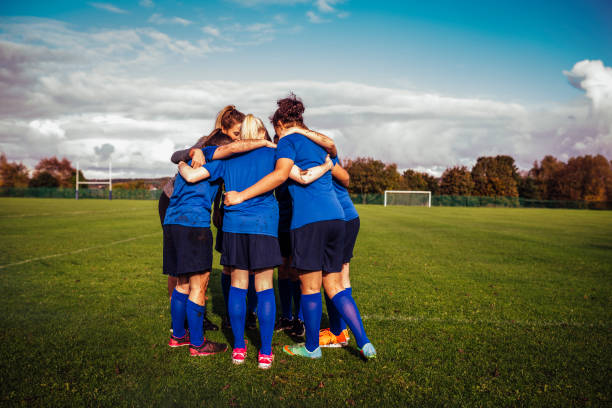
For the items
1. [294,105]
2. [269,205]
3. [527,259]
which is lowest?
[527,259]

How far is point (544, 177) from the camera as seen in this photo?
289ft

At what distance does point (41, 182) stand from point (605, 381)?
299 ft

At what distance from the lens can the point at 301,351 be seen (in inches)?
149

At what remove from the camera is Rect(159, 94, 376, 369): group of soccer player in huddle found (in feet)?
11.2

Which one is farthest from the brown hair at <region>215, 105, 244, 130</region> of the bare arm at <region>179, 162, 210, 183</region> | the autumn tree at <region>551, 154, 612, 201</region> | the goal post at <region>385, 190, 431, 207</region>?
the autumn tree at <region>551, 154, 612, 201</region>

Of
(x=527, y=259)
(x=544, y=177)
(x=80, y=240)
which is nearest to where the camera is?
(x=527, y=259)

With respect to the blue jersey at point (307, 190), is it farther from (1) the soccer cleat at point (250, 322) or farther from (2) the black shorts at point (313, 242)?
(1) the soccer cleat at point (250, 322)

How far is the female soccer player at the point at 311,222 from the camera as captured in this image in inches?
134

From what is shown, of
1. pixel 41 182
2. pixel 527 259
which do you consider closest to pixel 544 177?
pixel 527 259

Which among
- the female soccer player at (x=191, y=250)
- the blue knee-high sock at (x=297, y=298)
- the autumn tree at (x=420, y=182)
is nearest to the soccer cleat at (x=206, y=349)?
the female soccer player at (x=191, y=250)

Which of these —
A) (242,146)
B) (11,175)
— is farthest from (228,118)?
(11,175)

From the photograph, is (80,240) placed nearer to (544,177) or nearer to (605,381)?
(605,381)

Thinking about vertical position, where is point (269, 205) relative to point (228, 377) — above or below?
above

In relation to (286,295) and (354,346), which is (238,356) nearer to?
(286,295)
